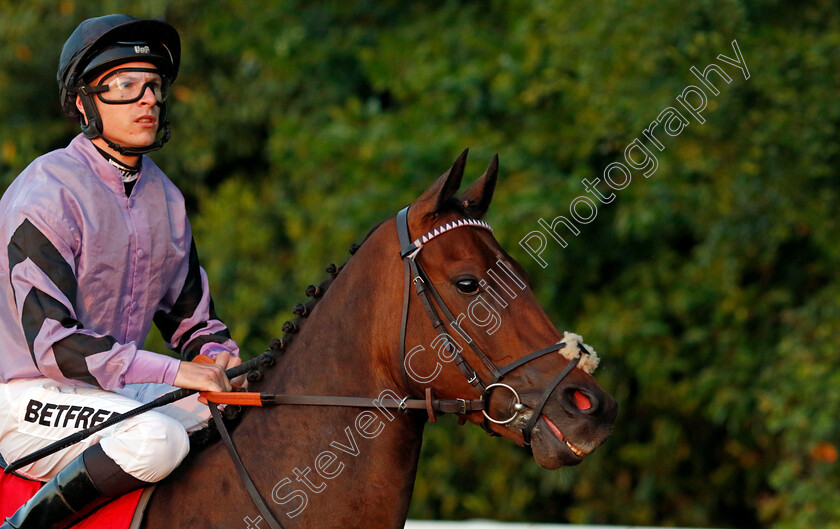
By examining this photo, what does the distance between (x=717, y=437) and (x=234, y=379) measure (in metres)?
6.27

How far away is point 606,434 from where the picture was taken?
2652 mm

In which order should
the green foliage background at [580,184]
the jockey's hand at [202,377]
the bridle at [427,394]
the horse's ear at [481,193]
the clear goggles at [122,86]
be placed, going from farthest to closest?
the green foliage background at [580,184] < the clear goggles at [122,86] < the horse's ear at [481,193] < the jockey's hand at [202,377] < the bridle at [427,394]

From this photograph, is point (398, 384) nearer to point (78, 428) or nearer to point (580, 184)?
point (78, 428)

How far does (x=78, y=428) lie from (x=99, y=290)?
45 cm

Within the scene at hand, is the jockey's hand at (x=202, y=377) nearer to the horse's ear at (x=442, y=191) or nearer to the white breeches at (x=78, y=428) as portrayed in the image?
the white breeches at (x=78, y=428)

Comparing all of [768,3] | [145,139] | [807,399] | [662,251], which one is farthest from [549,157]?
[145,139]

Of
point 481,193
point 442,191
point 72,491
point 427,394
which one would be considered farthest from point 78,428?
point 481,193

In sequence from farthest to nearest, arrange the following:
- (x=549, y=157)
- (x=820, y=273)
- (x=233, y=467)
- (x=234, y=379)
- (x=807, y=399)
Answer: (x=549, y=157), (x=820, y=273), (x=807, y=399), (x=234, y=379), (x=233, y=467)

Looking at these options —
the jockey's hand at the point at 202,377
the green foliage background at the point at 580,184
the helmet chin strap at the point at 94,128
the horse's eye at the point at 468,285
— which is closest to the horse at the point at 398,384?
the horse's eye at the point at 468,285

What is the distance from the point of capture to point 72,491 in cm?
272

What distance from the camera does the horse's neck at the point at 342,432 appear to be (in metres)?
2.79

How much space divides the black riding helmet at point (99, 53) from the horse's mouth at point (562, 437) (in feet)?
5.42

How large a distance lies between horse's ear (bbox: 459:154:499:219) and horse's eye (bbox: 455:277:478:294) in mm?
272

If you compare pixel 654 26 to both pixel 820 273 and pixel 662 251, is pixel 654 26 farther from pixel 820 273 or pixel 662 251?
pixel 820 273
